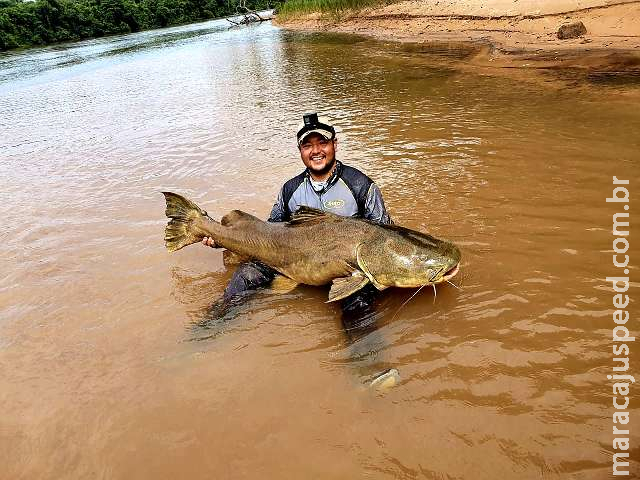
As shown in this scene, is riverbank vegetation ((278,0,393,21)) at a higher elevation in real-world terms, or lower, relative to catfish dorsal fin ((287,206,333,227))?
higher

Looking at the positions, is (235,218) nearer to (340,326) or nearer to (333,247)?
(333,247)

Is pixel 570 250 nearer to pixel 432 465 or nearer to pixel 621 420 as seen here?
pixel 621 420

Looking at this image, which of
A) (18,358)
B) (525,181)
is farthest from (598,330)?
(18,358)

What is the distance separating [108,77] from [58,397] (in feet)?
74.2

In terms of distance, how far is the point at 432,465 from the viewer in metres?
2.56

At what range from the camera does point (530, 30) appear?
633 inches

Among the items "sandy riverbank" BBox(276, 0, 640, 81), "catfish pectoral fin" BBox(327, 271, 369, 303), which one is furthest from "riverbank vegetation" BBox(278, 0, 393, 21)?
"catfish pectoral fin" BBox(327, 271, 369, 303)

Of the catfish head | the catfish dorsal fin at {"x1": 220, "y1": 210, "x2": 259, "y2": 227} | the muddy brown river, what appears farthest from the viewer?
the catfish dorsal fin at {"x1": 220, "y1": 210, "x2": 259, "y2": 227}

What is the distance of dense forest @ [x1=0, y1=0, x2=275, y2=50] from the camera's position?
52.2 m

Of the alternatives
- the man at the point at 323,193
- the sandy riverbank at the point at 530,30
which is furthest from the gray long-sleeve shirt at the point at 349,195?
the sandy riverbank at the point at 530,30

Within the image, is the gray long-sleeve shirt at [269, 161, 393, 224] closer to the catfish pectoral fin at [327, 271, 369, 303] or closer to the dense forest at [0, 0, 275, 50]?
the catfish pectoral fin at [327, 271, 369, 303]

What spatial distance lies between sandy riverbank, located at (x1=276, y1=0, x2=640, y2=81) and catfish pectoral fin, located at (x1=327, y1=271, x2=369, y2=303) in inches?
380

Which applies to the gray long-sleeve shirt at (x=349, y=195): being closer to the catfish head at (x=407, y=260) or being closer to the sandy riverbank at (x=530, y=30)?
the catfish head at (x=407, y=260)

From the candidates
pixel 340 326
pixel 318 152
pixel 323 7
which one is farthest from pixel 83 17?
pixel 340 326
